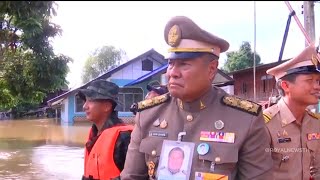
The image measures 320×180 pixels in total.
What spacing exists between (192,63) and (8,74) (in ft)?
33.7

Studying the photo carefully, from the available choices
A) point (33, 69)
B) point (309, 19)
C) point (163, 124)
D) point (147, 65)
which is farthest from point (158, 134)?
point (147, 65)

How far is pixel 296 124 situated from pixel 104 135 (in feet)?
4.37

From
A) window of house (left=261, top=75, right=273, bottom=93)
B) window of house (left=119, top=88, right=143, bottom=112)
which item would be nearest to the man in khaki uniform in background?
window of house (left=261, top=75, right=273, bottom=93)

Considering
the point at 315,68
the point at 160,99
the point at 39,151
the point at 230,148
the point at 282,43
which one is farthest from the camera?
the point at 39,151

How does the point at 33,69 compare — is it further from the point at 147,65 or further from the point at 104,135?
the point at 147,65

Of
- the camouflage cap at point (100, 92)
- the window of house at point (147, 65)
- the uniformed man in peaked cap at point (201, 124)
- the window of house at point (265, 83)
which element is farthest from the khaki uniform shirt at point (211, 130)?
the window of house at point (147, 65)

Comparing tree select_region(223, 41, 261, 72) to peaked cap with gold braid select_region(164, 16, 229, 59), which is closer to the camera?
peaked cap with gold braid select_region(164, 16, 229, 59)

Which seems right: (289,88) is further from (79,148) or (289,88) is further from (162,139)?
(79,148)

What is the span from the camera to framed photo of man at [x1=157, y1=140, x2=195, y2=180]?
6.63ft

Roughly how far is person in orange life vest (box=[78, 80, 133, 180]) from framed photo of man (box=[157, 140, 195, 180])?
2.81 feet

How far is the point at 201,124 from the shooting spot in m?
2.11

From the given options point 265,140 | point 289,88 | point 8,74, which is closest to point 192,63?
point 265,140

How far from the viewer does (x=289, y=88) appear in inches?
109

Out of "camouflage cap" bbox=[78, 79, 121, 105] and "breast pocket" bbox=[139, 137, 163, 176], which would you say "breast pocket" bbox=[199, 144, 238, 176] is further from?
"camouflage cap" bbox=[78, 79, 121, 105]
